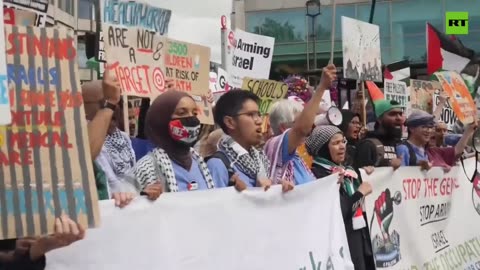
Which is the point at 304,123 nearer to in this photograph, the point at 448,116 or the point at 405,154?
the point at 405,154

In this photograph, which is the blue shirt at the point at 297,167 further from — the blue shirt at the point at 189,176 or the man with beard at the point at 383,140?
the man with beard at the point at 383,140

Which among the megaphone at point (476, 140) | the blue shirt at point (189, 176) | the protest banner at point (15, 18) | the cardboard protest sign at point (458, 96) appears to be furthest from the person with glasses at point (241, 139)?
the megaphone at point (476, 140)

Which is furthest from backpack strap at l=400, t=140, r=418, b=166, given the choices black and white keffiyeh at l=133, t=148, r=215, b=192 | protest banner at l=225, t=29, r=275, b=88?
black and white keffiyeh at l=133, t=148, r=215, b=192

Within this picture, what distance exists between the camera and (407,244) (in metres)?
5.42

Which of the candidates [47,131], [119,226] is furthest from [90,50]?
[47,131]

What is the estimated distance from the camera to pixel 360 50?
7.26m

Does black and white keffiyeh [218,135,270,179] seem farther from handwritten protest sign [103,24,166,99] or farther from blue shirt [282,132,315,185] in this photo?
handwritten protest sign [103,24,166,99]

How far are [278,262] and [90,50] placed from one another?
5.39 meters

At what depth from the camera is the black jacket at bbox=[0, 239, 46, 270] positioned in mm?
2658

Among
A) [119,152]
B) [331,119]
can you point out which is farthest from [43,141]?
[331,119]

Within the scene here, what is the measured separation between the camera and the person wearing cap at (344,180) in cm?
472

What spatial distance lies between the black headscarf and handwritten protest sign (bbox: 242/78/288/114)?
11.4 ft

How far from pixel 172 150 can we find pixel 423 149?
3246 millimetres

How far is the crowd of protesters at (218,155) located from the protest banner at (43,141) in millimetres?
82
